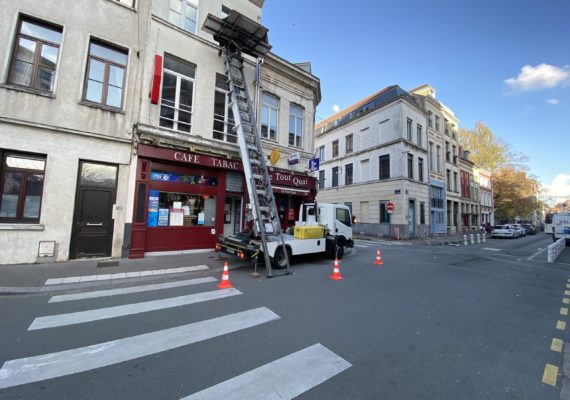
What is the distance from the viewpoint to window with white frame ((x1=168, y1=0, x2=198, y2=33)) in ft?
34.1

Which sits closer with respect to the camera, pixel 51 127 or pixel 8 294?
pixel 8 294

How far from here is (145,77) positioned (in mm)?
9477

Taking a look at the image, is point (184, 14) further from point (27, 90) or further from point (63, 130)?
point (63, 130)

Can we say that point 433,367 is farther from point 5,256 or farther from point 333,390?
point 5,256

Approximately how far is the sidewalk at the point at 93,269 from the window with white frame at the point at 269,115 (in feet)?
22.3

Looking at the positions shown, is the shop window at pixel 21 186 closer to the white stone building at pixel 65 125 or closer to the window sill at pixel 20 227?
the white stone building at pixel 65 125

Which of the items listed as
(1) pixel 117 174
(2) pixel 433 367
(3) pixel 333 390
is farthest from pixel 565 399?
(1) pixel 117 174

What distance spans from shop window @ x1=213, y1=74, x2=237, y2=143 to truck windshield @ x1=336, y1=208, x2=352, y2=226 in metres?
5.93

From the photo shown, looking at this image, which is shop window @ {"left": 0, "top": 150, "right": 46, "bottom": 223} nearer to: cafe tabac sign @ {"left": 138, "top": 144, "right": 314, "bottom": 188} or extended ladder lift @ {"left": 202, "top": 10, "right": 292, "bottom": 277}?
cafe tabac sign @ {"left": 138, "top": 144, "right": 314, "bottom": 188}

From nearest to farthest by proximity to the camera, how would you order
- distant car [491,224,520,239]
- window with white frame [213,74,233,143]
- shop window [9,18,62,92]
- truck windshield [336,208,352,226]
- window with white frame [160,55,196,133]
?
1. shop window [9,18,62,92]
2. window with white frame [160,55,196,133]
3. window with white frame [213,74,233,143]
4. truck windshield [336,208,352,226]
5. distant car [491,224,520,239]

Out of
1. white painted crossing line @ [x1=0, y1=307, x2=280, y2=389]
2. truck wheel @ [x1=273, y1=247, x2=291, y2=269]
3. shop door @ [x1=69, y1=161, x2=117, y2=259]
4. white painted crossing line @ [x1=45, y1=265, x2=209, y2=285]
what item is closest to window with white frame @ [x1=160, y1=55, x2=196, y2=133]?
shop door @ [x1=69, y1=161, x2=117, y2=259]

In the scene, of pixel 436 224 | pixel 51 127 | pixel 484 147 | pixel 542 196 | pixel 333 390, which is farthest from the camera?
pixel 542 196

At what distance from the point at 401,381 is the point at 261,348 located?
5.63ft

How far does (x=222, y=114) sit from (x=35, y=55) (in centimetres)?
623
